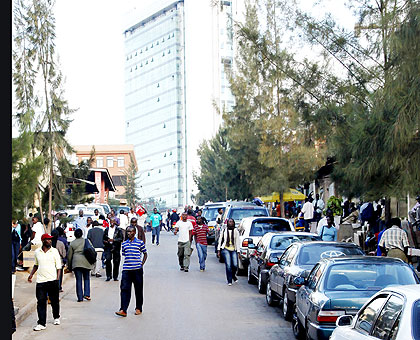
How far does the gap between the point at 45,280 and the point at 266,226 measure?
33.8 feet

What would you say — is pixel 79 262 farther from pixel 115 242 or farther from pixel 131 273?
pixel 115 242

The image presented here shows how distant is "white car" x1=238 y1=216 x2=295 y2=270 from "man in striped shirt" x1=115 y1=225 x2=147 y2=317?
23.6ft

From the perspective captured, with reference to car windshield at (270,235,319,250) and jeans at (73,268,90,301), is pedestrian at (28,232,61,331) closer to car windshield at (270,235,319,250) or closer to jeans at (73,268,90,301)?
jeans at (73,268,90,301)

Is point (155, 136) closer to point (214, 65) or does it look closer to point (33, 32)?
point (214, 65)

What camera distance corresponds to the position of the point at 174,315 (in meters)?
→ 13.9

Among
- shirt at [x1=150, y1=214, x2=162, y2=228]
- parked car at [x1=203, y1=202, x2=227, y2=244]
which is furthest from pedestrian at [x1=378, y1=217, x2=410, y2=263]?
shirt at [x1=150, y1=214, x2=162, y2=228]

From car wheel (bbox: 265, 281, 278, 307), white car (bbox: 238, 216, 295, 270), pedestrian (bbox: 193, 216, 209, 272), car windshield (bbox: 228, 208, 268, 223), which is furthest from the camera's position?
car windshield (bbox: 228, 208, 268, 223)

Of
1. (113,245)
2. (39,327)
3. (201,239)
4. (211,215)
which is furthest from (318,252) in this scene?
(211,215)

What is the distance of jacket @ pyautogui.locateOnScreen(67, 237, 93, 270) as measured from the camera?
52.7 ft

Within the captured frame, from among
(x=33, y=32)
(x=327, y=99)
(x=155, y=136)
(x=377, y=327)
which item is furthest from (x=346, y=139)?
(x=155, y=136)

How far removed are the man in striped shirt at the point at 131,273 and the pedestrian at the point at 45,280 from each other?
1.51 meters

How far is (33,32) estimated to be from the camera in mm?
23250

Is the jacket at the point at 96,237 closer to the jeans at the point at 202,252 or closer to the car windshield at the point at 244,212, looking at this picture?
the jeans at the point at 202,252

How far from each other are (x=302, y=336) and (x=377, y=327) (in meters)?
5.20
